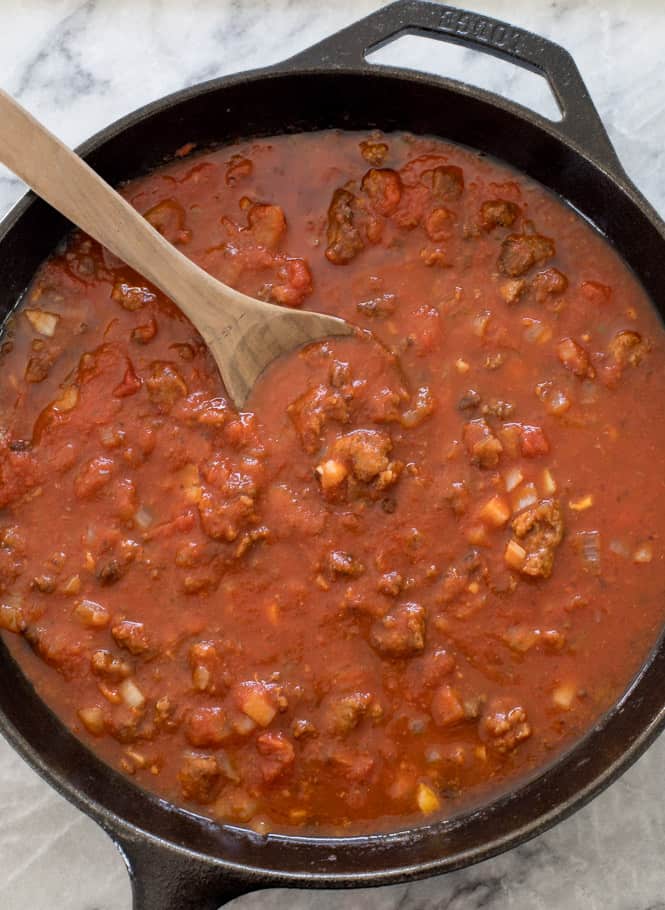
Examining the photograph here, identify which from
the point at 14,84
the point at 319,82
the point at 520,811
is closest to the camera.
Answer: the point at 520,811

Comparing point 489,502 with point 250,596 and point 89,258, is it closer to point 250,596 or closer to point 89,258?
point 250,596

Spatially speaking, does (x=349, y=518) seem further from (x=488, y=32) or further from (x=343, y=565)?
(x=488, y=32)

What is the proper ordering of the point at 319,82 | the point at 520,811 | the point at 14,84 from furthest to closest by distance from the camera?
the point at 14,84
the point at 319,82
the point at 520,811

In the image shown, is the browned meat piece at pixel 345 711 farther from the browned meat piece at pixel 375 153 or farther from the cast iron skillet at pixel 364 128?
the browned meat piece at pixel 375 153

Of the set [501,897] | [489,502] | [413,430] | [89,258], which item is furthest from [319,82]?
[501,897]

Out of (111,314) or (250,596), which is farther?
(111,314)

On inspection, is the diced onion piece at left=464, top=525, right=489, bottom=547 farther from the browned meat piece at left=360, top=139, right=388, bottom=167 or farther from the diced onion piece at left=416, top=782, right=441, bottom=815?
the browned meat piece at left=360, top=139, right=388, bottom=167

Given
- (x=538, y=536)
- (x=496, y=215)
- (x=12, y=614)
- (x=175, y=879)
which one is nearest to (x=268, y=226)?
(x=496, y=215)

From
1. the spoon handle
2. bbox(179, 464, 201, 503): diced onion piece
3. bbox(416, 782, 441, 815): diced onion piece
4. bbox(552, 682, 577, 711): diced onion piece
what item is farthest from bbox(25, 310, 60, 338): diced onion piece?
bbox(552, 682, 577, 711): diced onion piece
